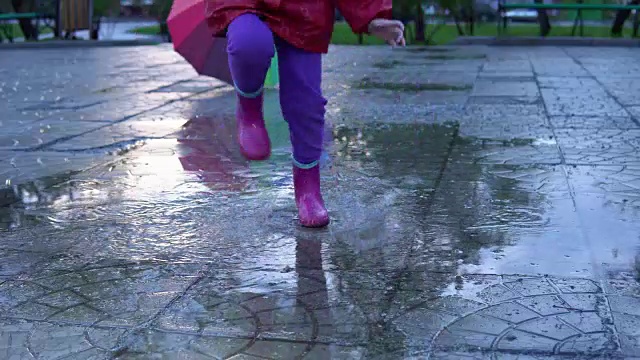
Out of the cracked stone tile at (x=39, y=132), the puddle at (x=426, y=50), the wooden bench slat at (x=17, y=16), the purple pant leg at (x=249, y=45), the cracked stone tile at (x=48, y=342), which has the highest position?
the purple pant leg at (x=249, y=45)

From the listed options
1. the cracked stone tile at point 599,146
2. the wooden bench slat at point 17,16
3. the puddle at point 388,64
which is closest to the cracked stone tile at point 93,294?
the cracked stone tile at point 599,146

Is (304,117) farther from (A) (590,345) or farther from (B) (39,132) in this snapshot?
(B) (39,132)

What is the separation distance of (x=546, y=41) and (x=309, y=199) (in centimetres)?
1362

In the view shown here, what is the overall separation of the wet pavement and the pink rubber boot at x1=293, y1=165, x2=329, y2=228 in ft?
0.21

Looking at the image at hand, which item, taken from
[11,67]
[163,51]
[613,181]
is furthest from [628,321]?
[163,51]

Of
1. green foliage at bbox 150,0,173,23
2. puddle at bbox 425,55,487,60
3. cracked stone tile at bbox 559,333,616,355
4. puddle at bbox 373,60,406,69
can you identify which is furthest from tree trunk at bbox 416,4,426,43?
cracked stone tile at bbox 559,333,616,355

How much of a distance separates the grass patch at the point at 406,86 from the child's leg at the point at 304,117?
201 inches

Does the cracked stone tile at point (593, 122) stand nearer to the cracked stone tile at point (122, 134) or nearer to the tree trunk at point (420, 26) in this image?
the cracked stone tile at point (122, 134)

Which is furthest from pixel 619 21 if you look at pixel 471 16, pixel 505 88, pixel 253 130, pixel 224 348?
pixel 224 348

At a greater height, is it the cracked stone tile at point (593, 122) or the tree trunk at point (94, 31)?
the cracked stone tile at point (593, 122)

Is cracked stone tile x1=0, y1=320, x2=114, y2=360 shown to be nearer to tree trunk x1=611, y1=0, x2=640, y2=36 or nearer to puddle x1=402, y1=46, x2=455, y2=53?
puddle x1=402, y1=46, x2=455, y2=53

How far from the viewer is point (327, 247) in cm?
337

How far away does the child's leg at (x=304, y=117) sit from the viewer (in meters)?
3.50

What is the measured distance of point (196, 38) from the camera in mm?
5332
